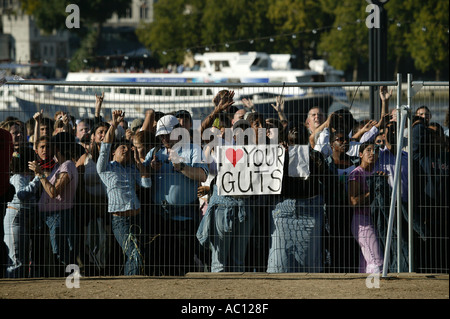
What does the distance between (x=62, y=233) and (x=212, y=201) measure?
176 cm

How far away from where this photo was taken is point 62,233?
9.39m

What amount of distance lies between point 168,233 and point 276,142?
1.59 meters

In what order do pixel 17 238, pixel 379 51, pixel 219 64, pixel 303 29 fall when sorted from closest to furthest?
pixel 17 238 < pixel 379 51 < pixel 219 64 < pixel 303 29

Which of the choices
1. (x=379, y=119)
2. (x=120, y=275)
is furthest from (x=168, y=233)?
(x=379, y=119)

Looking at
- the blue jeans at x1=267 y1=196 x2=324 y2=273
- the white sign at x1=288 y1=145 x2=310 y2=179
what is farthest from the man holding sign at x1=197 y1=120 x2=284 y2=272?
the blue jeans at x1=267 y1=196 x2=324 y2=273

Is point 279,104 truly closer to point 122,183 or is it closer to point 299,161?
point 299,161

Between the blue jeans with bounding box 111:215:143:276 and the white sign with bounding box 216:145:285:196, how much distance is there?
110cm

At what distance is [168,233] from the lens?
9.30 meters

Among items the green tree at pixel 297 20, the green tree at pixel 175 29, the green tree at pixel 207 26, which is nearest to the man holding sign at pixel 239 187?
the green tree at pixel 207 26

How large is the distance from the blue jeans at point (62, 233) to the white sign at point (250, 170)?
1777mm

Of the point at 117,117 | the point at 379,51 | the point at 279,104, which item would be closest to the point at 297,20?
the point at 379,51

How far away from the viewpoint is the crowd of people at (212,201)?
9172mm

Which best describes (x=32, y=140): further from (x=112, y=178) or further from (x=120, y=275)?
(x=120, y=275)

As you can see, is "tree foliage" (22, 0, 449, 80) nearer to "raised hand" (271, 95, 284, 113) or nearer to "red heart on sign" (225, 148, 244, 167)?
"raised hand" (271, 95, 284, 113)
